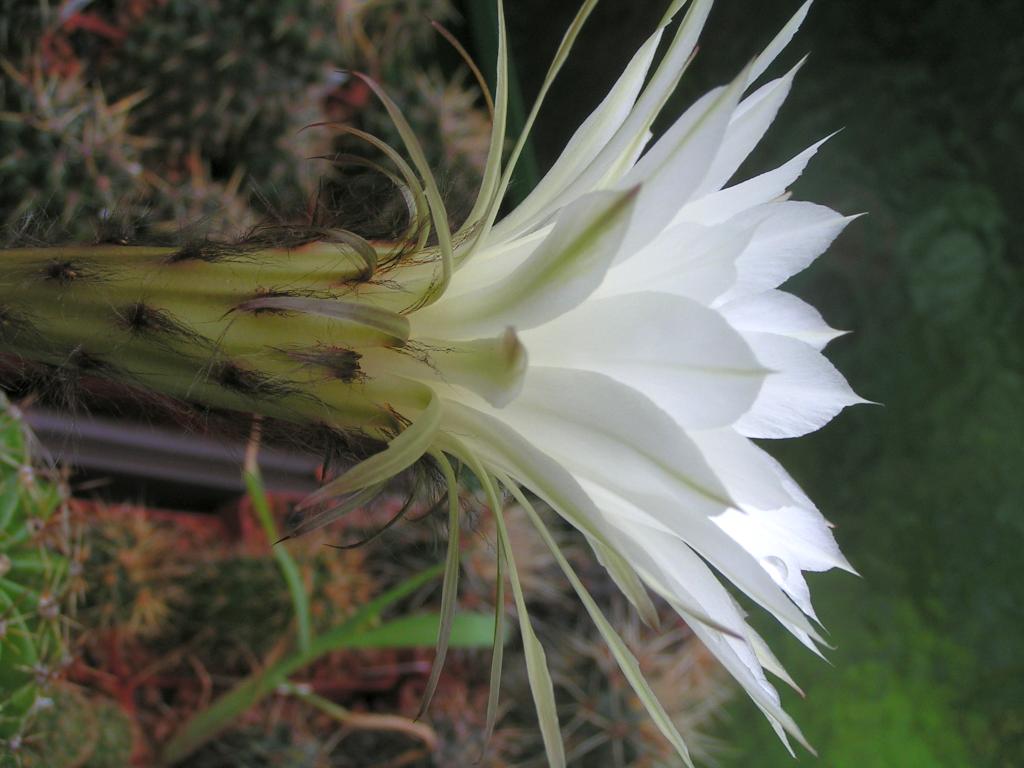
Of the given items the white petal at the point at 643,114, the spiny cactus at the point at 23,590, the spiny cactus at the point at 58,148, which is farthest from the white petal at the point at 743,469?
the spiny cactus at the point at 58,148

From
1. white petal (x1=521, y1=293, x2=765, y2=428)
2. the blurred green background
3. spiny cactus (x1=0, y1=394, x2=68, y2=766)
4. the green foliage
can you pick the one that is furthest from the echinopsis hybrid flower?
the blurred green background

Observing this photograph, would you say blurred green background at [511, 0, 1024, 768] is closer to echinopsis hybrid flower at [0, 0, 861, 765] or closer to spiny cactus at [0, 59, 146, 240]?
spiny cactus at [0, 59, 146, 240]

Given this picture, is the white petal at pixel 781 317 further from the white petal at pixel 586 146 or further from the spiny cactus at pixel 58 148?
the spiny cactus at pixel 58 148

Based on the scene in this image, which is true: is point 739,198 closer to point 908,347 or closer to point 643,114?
point 643,114

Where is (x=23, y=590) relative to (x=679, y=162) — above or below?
below

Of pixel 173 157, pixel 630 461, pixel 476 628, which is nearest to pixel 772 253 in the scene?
pixel 630 461

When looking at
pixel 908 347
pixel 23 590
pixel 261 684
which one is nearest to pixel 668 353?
pixel 23 590
